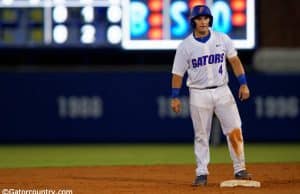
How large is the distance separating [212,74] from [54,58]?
7.43 meters

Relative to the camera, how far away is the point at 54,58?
15.8 meters

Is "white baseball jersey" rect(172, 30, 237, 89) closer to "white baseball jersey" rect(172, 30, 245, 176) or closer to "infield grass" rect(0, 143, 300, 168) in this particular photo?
"white baseball jersey" rect(172, 30, 245, 176)

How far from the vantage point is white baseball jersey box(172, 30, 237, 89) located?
870 centimetres

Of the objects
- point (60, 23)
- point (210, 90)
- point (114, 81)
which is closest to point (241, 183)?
point (210, 90)

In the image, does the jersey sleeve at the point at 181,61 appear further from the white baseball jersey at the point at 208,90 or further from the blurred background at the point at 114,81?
the blurred background at the point at 114,81

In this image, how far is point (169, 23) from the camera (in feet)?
47.4

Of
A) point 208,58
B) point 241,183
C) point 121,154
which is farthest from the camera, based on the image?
point 121,154

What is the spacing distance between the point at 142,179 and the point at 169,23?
5.32 metres

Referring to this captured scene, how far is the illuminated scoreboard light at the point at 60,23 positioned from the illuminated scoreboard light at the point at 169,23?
207 mm

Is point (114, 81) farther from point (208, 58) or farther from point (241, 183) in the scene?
point (241, 183)

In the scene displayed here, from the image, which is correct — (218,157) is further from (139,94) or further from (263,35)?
(263,35)

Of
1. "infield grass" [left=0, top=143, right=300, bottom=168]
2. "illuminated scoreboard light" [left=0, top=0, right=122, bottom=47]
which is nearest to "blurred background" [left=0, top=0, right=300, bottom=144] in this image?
"illuminated scoreboard light" [left=0, top=0, right=122, bottom=47]

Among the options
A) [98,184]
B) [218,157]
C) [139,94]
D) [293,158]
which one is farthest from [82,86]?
[98,184]

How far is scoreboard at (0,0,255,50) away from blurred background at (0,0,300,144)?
0.02m
